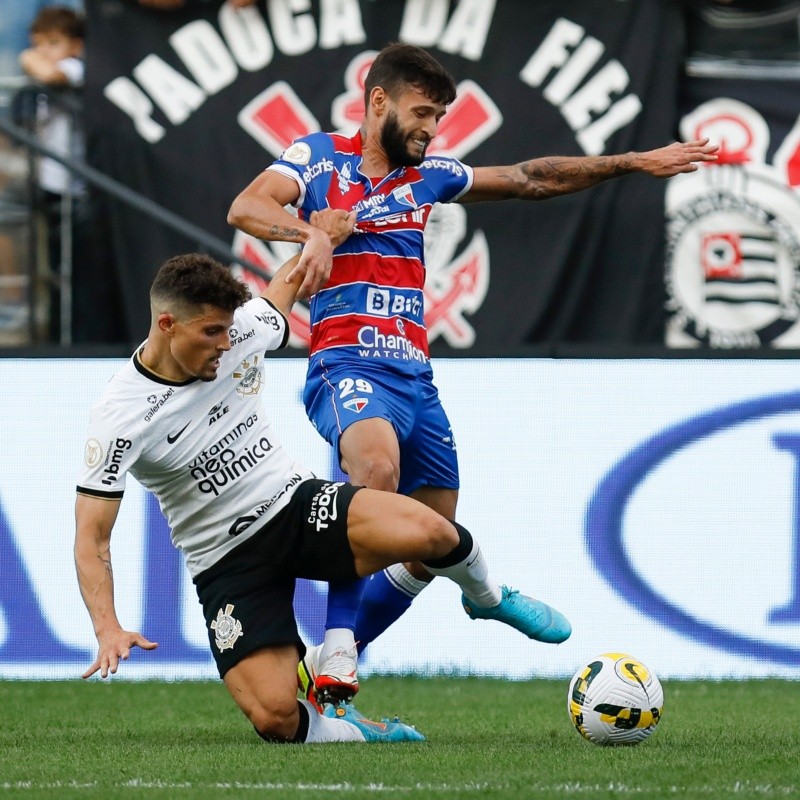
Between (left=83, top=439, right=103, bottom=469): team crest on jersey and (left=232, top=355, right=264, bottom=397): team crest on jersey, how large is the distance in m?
0.65

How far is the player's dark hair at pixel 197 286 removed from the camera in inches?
237

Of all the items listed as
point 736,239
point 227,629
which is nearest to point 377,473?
point 227,629

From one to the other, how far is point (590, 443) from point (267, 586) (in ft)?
10.2

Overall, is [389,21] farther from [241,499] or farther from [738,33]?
[241,499]

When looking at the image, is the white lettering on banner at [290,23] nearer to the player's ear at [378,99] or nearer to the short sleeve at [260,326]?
the player's ear at [378,99]

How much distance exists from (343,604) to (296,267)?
1.33 metres

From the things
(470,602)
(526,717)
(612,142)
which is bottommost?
(526,717)

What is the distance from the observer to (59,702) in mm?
7996

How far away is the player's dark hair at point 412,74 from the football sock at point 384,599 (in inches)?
77.6

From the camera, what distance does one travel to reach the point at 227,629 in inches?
254

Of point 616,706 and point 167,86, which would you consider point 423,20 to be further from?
point 616,706

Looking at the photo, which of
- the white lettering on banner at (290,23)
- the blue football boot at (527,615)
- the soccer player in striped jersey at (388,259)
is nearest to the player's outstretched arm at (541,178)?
the soccer player in striped jersey at (388,259)

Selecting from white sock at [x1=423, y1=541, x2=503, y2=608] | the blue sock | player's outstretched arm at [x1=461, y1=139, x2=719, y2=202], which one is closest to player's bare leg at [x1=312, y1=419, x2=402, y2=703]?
the blue sock

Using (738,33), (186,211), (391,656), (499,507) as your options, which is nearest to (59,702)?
(391,656)
